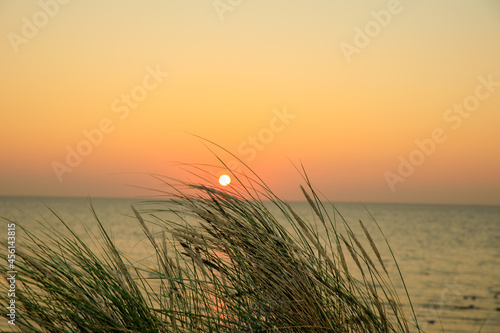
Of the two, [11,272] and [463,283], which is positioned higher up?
[463,283]

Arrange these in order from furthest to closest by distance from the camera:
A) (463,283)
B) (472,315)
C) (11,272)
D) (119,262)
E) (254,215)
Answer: (463,283) < (472,315) < (254,215) < (119,262) < (11,272)

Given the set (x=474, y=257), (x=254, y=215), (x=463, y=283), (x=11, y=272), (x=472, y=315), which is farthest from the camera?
(x=474, y=257)

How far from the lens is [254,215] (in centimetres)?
199

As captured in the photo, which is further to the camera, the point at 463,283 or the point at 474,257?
the point at 474,257

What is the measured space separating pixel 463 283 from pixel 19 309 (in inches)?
749

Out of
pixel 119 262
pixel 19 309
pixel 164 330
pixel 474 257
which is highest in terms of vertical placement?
pixel 474 257

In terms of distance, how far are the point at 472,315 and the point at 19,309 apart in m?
13.1

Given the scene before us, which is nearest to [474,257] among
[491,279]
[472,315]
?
[491,279]

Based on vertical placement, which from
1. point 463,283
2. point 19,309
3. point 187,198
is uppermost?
point 463,283

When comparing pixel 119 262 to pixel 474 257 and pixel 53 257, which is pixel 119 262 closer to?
pixel 53 257

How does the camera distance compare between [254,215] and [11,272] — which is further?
[254,215]

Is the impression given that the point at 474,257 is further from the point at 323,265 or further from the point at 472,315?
the point at 323,265

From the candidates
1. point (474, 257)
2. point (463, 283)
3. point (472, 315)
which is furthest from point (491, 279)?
point (474, 257)

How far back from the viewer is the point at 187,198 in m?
2.05
